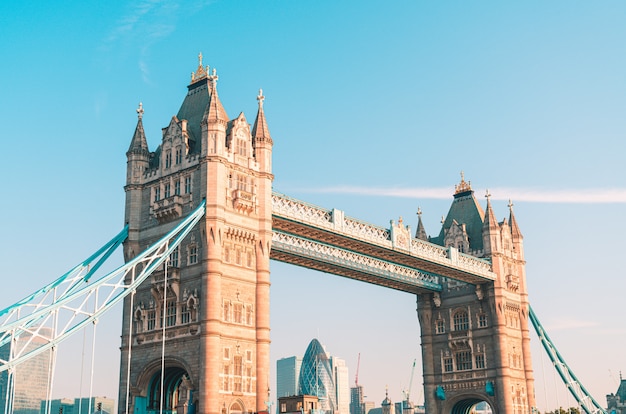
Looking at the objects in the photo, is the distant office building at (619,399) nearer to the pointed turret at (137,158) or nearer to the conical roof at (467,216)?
the conical roof at (467,216)

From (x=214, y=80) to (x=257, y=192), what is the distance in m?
10.3

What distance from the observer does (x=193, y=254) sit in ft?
205

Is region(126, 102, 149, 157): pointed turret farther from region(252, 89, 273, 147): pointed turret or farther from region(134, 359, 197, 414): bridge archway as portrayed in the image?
region(134, 359, 197, 414): bridge archway

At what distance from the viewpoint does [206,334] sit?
58.8 meters

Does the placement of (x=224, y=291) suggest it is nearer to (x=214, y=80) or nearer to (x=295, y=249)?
(x=295, y=249)

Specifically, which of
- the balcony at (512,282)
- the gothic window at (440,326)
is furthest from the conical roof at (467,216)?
the gothic window at (440,326)

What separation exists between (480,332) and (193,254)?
4294 cm

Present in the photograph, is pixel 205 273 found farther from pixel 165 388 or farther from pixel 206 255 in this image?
pixel 165 388

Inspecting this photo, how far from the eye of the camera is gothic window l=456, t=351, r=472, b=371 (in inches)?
3654

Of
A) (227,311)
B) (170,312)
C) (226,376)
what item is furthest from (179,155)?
(226,376)

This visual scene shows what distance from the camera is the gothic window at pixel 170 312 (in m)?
62.6

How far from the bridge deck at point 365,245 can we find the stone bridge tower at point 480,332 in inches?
100

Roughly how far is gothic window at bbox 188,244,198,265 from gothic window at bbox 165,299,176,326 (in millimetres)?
3486

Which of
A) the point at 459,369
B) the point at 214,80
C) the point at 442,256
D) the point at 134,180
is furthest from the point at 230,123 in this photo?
the point at 459,369
